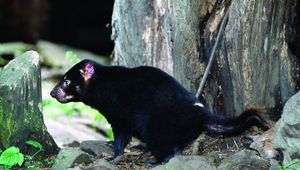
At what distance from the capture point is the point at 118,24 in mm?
6512

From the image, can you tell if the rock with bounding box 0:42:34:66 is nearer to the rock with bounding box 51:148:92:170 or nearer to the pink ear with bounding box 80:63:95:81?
the pink ear with bounding box 80:63:95:81

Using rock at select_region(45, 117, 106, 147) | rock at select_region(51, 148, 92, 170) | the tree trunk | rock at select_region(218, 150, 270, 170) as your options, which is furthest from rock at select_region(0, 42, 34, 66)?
rock at select_region(218, 150, 270, 170)

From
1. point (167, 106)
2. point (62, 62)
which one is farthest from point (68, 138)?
point (62, 62)

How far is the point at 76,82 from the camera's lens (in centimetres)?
556

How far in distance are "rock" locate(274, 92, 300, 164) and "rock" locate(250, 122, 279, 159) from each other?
387 millimetres

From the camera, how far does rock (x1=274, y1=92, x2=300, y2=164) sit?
3871 mm

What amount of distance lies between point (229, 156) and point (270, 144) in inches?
12.4

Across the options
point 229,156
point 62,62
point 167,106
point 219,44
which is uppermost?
point 219,44

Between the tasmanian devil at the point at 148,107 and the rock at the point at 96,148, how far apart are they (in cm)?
15

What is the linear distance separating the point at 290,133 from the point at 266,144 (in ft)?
1.92

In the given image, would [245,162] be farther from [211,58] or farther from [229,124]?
[211,58]

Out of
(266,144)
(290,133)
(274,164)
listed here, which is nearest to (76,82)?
(266,144)

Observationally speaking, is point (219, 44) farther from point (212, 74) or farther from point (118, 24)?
point (118, 24)

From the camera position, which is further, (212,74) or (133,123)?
(212,74)
